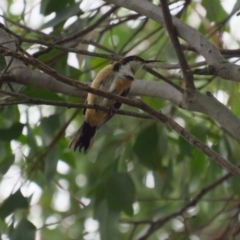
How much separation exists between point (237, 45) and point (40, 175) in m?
1.45

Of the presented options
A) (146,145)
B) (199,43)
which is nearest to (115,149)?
(146,145)

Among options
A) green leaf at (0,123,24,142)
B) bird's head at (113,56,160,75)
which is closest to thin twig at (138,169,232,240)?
bird's head at (113,56,160,75)

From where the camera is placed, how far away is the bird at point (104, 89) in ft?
9.06

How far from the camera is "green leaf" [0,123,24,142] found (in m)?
2.91

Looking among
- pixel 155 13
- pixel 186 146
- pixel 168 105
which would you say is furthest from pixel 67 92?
pixel 168 105

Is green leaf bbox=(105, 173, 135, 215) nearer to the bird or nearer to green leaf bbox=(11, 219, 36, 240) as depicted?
the bird

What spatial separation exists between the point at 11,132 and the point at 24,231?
0.43 m

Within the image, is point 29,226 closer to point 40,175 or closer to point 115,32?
point 40,175

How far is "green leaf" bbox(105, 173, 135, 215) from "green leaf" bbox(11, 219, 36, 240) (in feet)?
1.15

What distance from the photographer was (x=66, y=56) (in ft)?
10.2

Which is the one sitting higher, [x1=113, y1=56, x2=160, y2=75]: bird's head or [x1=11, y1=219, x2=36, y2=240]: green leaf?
[x1=113, y1=56, x2=160, y2=75]: bird's head

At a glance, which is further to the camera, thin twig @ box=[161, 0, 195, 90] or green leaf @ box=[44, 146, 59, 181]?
green leaf @ box=[44, 146, 59, 181]

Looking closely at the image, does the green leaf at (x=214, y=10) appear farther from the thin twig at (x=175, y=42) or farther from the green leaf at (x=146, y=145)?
the thin twig at (x=175, y=42)

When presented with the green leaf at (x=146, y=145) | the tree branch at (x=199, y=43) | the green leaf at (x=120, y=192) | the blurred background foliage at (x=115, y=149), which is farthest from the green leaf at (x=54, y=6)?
the tree branch at (x=199, y=43)
